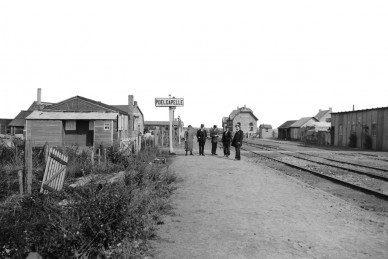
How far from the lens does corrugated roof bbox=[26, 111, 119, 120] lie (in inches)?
1273

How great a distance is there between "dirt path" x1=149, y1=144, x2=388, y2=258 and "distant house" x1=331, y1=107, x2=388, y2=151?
28081 millimetres

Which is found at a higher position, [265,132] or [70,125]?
[70,125]

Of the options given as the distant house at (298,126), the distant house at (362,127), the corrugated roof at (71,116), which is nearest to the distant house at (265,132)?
the distant house at (298,126)

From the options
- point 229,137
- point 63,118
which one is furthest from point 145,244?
point 63,118

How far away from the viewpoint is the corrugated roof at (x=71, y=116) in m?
32.3

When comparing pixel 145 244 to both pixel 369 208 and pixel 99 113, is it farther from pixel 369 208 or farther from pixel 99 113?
pixel 99 113

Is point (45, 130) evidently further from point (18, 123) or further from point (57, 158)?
point (18, 123)

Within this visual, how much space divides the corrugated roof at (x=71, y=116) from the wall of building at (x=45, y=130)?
42cm

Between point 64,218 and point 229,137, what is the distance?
49.4 ft

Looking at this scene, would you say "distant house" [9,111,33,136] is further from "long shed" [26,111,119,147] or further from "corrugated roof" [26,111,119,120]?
"long shed" [26,111,119,147]

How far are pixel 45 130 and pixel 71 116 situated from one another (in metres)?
2.76

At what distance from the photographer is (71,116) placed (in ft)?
109

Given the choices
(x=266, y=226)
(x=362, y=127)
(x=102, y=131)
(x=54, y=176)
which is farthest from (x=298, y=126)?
(x=266, y=226)

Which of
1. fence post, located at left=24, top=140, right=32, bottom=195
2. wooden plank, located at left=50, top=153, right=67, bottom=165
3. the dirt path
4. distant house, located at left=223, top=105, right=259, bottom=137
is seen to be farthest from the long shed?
distant house, located at left=223, top=105, right=259, bottom=137
